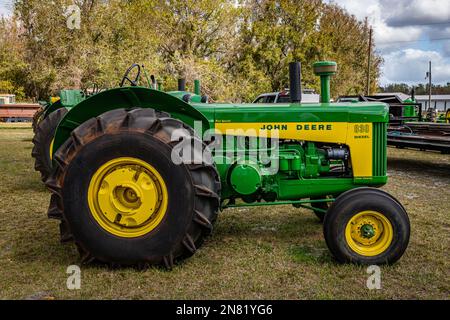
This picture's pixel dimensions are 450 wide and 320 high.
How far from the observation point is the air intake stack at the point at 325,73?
4.67 m

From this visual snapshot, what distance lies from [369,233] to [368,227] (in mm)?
53

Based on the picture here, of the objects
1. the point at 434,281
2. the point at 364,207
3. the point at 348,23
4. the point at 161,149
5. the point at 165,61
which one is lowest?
the point at 434,281

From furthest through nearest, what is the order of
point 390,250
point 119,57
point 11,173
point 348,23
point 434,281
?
point 348,23
point 119,57
point 11,173
point 390,250
point 434,281

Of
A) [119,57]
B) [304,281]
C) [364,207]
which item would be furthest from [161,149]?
[119,57]

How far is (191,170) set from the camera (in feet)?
12.5

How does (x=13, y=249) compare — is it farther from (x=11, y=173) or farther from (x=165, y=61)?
(x=165, y=61)

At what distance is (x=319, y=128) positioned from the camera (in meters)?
4.53

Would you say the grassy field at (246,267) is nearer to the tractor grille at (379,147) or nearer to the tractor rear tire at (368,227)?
the tractor rear tire at (368,227)

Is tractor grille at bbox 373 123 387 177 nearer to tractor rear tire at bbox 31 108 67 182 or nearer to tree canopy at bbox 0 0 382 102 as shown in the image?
tractor rear tire at bbox 31 108 67 182

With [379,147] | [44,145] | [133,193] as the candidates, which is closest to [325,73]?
[379,147]

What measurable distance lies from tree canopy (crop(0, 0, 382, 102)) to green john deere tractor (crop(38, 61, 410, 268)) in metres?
18.6

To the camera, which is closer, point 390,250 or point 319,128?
point 390,250
